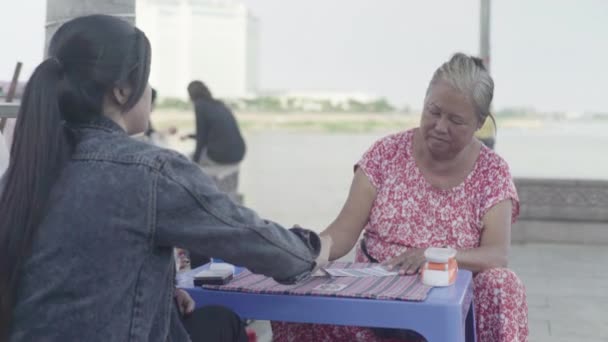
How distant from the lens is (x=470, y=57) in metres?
2.54

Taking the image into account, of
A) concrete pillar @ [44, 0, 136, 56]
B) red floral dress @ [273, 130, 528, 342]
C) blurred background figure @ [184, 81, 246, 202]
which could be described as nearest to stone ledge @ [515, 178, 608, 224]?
blurred background figure @ [184, 81, 246, 202]

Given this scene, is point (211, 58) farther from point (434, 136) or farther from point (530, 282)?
point (434, 136)

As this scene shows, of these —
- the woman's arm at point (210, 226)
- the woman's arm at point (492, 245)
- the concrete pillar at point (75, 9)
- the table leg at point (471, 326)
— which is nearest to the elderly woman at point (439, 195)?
the woman's arm at point (492, 245)

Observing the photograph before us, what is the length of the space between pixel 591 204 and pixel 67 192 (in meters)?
5.52

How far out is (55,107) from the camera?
1.40 m

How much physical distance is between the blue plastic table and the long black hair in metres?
0.63

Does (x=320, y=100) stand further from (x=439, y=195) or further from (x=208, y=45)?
(x=439, y=195)

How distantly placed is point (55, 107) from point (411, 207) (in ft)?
4.71

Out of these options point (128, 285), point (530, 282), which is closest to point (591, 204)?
point (530, 282)

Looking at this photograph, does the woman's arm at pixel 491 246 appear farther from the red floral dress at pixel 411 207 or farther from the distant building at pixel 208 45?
the distant building at pixel 208 45

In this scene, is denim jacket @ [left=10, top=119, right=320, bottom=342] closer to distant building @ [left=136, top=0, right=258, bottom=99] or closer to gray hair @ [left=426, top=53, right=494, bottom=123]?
gray hair @ [left=426, top=53, right=494, bottom=123]

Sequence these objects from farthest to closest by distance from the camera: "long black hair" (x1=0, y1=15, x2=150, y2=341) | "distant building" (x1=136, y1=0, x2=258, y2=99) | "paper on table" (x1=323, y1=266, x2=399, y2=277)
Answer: "distant building" (x1=136, y1=0, x2=258, y2=99)
"paper on table" (x1=323, y1=266, x2=399, y2=277)
"long black hair" (x1=0, y1=15, x2=150, y2=341)

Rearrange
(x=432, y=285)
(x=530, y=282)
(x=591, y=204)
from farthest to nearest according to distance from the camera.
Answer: (x=591, y=204) < (x=530, y=282) < (x=432, y=285)

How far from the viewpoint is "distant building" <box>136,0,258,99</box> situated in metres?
29.5
